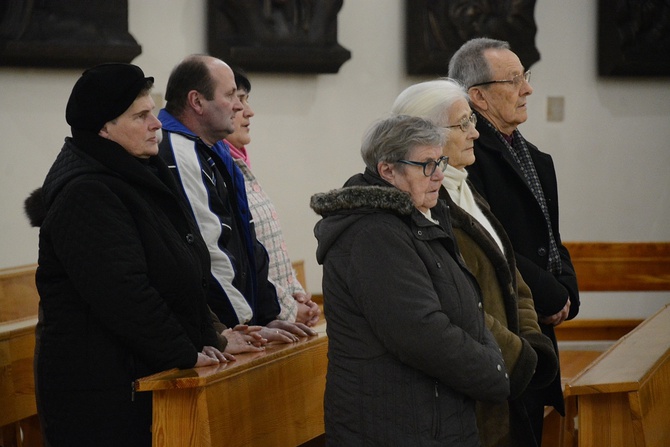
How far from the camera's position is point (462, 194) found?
2.84 m

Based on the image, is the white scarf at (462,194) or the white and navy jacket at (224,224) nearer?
the white scarf at (462,194)

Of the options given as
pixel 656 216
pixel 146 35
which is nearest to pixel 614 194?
pixel 656 216

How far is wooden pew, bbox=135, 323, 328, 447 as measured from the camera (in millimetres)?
2475

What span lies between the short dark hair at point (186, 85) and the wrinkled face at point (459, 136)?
2.90 feet

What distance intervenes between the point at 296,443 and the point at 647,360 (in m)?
1.09

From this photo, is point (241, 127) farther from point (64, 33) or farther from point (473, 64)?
point (64, 33)

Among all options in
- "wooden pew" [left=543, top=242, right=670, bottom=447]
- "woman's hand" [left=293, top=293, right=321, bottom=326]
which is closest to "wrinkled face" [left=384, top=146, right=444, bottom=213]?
"woman's hand" [left=293, top=293, right=321, bottom=326]

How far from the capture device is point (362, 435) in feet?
7.63

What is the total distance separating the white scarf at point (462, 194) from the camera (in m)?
2.81

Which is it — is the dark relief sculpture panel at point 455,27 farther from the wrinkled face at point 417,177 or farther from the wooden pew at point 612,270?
the wrinkled face at point 417,177

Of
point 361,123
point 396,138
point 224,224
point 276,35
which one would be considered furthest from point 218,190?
point 361,123

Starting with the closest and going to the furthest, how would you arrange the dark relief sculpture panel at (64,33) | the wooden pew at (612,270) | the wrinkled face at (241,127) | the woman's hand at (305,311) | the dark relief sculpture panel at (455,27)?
1. the woman's hand at (305,311)
2. the wrinkled face at (241,127)
3. the dark relief sculpture panel at (64,33)
4. the dark relief sculpture panel at (455,27)
5. the wooden pew at (612,270)

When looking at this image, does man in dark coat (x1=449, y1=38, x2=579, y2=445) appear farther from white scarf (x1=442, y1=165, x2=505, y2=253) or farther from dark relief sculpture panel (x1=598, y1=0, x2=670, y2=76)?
dark relief sculpture panel (x1=598, y1=0, x2=670, y2=76)

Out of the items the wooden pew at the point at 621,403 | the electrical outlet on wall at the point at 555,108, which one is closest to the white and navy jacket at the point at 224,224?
the wooden pew at the point at 621,403
